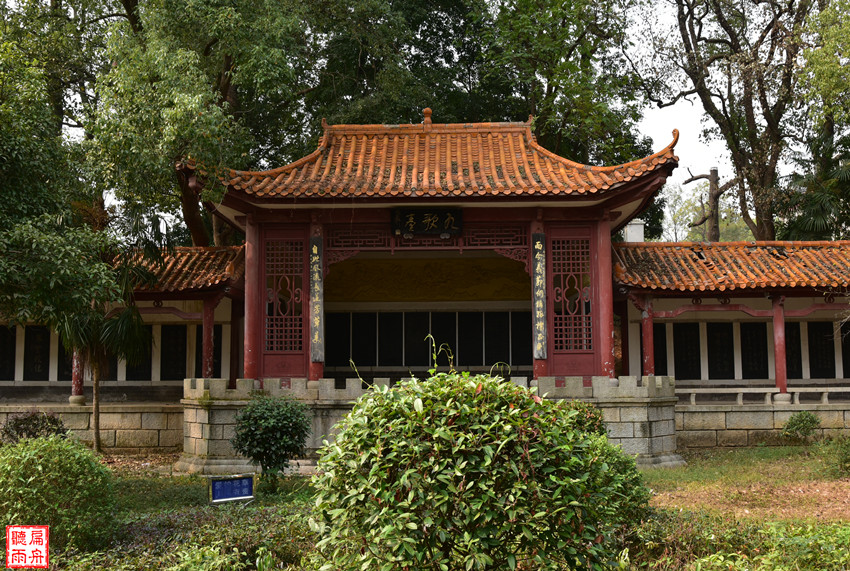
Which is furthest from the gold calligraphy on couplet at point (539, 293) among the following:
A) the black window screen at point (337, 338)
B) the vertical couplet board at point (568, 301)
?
the black window screen at point (337, 338)

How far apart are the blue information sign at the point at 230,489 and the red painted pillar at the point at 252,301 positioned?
4805mm

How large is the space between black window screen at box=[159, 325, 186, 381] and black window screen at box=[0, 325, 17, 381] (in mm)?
3031

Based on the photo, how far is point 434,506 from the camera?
167 inches

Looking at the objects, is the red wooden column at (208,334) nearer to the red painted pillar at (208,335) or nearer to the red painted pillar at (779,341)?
the red painted pillar at (208,335)

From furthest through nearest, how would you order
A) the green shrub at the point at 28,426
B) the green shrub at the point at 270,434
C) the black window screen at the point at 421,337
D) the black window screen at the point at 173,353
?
1. the black window screen at the point at 421,337
2. the black window screen at the point at 173,353
3. the green shrub at the point at 28,426
4. the green shrub at the point at 270,434

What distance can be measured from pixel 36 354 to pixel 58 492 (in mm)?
10348

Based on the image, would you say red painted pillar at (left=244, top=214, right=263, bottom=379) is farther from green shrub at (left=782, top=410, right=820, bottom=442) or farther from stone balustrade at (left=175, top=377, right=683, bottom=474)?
green shrub at (left=782, top=410, right=820, bottom=442)

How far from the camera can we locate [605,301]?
511 inches

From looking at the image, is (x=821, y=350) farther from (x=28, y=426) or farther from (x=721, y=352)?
(x=28, y=426)

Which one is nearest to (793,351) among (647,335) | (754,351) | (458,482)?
(754,351)

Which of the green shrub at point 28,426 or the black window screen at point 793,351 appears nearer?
the green shrub at point 28,426

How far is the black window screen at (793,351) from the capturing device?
52.4ft

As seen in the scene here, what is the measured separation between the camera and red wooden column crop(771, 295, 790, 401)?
47.9 ft

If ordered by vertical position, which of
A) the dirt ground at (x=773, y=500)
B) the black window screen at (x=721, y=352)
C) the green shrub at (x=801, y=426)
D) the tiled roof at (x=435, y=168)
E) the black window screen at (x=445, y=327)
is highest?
the tiled roof at (x=435, y=168)
